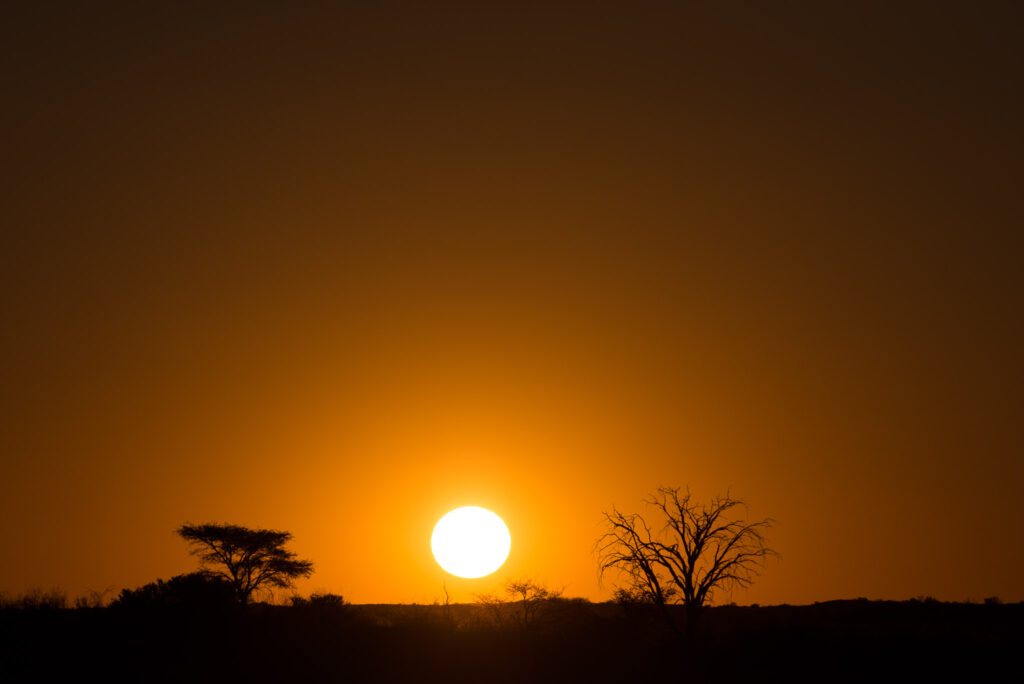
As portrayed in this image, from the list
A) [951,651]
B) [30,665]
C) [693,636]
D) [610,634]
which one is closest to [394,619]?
[610,634]

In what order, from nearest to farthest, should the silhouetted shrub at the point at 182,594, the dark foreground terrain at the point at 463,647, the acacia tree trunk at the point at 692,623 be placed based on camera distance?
the dark foreground terrain at the point at 463,647 < the silhouetted shrub at the point at 182,594 < the acacia tree trunk at the point at 692,623

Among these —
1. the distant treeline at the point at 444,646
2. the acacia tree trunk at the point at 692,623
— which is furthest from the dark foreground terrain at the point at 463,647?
the acacia tree trunk at the point at 692,623

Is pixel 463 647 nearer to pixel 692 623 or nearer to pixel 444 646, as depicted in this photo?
pixel 444 646

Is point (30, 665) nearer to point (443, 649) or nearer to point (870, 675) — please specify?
point (443, 649)

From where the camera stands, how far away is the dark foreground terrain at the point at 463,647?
4394cm

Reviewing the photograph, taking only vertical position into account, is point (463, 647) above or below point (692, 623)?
below

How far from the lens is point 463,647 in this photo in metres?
50.4

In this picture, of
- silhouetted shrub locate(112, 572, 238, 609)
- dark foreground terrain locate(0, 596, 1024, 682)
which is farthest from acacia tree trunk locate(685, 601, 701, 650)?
silhouetted shrub locate(112, 572, 238, 609)

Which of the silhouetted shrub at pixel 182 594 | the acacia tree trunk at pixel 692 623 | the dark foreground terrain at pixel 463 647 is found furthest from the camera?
the acacia tree trunk at pixel 692 623

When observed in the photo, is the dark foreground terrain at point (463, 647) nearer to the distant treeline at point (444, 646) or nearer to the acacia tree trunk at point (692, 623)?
the distant treeline at point (444, 646)

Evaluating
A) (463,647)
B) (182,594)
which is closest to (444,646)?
(463,647)

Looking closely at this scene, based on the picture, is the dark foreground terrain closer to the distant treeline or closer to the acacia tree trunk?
the distant treeline

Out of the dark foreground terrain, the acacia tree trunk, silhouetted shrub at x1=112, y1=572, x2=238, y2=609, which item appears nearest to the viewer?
the dark foreground terrain

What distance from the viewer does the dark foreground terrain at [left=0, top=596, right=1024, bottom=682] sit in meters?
43.9
